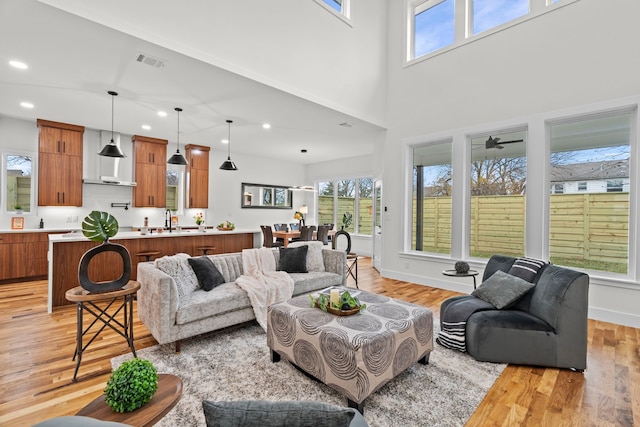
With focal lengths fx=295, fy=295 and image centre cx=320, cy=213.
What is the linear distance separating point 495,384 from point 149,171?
724 cm

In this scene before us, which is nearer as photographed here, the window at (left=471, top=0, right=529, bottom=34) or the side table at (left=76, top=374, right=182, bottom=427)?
the side table at (left=76, top=374, right=182, bottom=427)

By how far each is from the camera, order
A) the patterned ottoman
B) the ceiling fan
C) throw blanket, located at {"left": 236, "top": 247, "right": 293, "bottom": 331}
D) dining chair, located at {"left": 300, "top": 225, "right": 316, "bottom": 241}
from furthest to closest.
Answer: dining chair, located at {"left": 300, "top": 225, "right": 316, "bottom": 241} < the ceiling fan < throw blanket, located at {"left": 236, "top": 247, "right": 293, "bottom": 331} < the patterned ottoman

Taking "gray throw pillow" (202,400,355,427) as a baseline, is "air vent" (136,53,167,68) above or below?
above

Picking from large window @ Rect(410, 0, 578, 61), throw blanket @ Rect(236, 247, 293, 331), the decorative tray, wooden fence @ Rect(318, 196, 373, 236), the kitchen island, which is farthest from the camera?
wooden fence @ Rect(318, 196, 373, 236)

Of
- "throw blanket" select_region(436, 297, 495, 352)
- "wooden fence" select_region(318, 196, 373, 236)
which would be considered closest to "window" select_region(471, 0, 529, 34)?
"throw blanket" select_region(436, 297, 495, 352)

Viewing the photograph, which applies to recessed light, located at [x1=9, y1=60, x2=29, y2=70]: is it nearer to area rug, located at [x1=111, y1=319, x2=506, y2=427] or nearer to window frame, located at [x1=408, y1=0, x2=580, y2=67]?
area rug, located at [x1=111, y1=319, x2=506, y2=427]

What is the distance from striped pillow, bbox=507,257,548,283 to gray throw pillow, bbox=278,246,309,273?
2385 mm

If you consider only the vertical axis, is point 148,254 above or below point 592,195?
below

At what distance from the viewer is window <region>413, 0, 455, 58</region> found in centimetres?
511

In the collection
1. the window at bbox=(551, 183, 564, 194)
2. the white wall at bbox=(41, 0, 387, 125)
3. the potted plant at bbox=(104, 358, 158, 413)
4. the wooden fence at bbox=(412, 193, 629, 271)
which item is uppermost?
the white wall at bbox=(41, 0, 387, 125)

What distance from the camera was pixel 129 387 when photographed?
111cm

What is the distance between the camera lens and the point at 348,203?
930 centimetres

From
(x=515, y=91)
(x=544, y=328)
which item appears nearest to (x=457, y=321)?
(x=544, y=328)

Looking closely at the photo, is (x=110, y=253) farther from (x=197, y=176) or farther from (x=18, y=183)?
(x=197, y=176)
